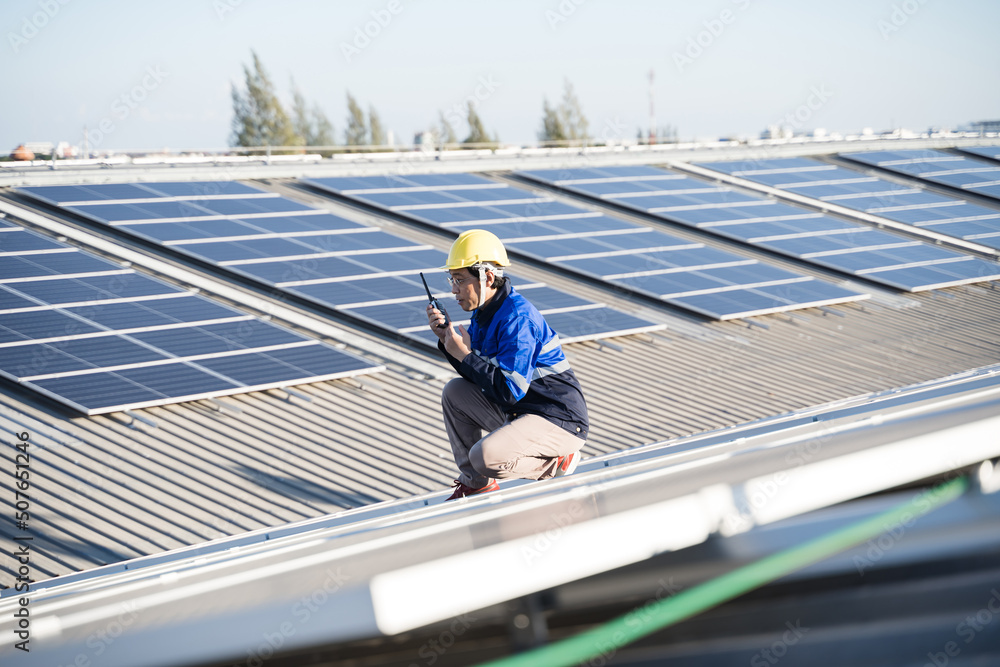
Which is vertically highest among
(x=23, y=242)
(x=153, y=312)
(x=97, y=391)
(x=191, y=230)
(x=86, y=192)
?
(x=86, y=192)

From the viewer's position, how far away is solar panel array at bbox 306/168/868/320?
1784 centimetres

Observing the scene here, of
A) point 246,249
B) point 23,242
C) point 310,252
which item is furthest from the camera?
point 310,252

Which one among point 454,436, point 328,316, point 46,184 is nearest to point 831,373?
point 328,316

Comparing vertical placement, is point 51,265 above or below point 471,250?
above

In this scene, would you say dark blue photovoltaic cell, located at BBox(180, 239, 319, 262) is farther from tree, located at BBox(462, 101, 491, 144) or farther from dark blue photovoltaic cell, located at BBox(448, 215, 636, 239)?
tree, located at BBox(462, 101, 491, 144)

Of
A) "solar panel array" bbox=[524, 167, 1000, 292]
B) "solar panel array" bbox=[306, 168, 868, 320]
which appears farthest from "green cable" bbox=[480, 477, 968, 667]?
"solar panel array" bbox=[524, 167, 1000, 292]

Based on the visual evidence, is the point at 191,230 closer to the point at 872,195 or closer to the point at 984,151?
the point at 872,195

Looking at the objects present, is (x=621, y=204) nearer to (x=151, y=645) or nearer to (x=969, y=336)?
(x=969, y=336)

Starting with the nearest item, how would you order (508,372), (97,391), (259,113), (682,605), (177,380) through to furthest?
(682,605)
(508,372)
(97,391)
(177,380)
(259,113)

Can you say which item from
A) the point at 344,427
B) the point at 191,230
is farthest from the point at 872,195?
the point at 344,427

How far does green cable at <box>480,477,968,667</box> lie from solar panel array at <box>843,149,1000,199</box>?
3088 cm

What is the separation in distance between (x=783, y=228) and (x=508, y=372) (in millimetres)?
18930

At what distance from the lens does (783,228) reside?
902 inches

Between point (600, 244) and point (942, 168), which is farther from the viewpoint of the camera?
point (942, 168)
